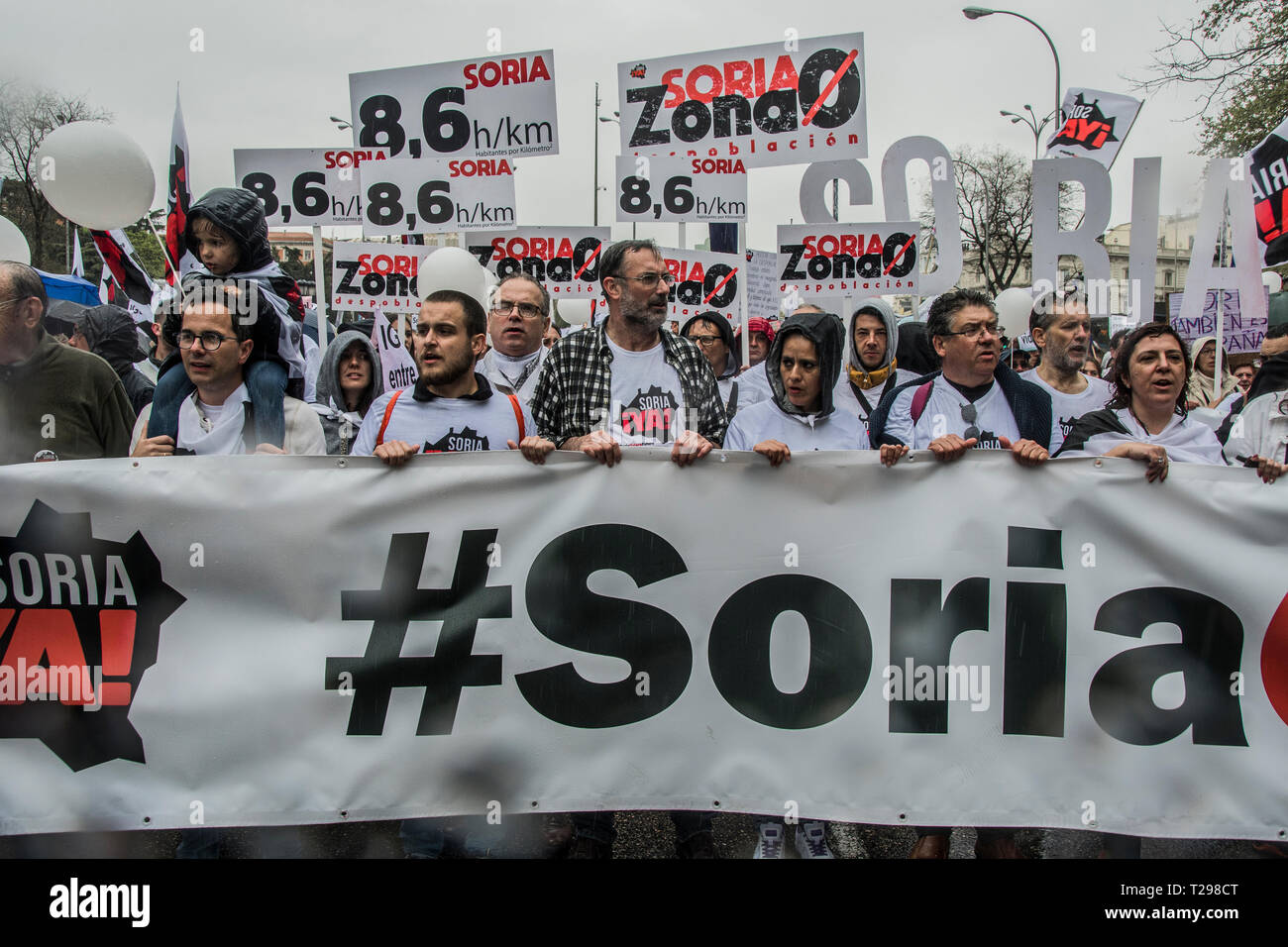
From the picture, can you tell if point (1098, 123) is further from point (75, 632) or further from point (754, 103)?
point (75, 632)

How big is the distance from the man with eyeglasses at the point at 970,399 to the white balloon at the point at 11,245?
4.70 meters

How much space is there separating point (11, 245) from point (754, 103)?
4.84 meters

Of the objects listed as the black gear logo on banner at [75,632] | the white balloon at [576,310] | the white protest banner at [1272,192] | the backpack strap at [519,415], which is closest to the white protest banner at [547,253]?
the backpack strap at [519,415]

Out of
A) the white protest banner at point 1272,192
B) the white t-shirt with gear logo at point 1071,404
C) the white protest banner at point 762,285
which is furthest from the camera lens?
the white protest banner at point 762,285

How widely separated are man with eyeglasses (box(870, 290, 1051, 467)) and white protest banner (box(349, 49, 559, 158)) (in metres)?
4.07

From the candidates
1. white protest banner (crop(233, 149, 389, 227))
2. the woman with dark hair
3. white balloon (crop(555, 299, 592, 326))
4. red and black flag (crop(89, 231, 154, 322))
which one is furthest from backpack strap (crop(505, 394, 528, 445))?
white balloon (crop(555, 299, 592, 326))

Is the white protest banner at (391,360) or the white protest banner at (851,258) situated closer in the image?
the white protest banner at (391,360)

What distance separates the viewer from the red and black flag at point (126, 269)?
7449mm

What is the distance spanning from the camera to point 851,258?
7.38m

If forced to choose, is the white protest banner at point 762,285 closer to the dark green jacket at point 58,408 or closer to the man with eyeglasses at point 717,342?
the man with eyeglasses at point 717,342

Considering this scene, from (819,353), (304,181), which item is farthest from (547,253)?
(819,353)

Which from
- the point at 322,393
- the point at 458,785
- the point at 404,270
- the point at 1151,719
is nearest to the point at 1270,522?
the point at 1151,719

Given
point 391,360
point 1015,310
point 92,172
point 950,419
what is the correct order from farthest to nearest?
point 1015,310, point 391,360, point 92,172, point 950,419
